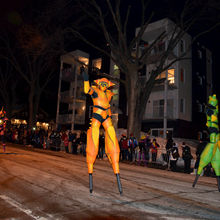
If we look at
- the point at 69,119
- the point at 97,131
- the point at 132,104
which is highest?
the point at 132,104

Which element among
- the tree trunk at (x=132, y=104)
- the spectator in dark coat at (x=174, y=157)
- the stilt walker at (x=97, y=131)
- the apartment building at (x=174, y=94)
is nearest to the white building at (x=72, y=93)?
the apartment building at (x=174, y=94)

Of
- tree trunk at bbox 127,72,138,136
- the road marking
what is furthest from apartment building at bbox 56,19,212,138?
the road marking

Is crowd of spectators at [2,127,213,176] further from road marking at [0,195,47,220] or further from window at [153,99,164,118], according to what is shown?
window at [153,99,164,118]

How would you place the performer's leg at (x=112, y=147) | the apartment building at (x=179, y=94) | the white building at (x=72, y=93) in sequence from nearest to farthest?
the performer's leg at (x=112, y=147) < the apartment building at (x=179, y=94) < the white building at (x=72, y=93)

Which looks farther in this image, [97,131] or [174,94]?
[174,94]

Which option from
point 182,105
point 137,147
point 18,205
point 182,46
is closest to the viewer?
point 18,205

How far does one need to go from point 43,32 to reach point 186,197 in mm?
17652

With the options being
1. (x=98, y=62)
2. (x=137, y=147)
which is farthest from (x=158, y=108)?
(x=98, y=62)

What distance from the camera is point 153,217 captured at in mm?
3203

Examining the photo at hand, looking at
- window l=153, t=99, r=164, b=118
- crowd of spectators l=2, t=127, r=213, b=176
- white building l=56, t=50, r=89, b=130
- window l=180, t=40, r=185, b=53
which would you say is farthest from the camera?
white building l=56, t=50, r=89, b=130

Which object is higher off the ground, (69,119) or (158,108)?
(158,108)

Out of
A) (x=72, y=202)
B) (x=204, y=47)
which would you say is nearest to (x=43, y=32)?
(x=72, y=202)

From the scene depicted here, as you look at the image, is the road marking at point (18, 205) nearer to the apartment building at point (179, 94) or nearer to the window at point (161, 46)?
the apartment building at point (179, 94)

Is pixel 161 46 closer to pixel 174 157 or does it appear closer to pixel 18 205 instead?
pixel 174 157
